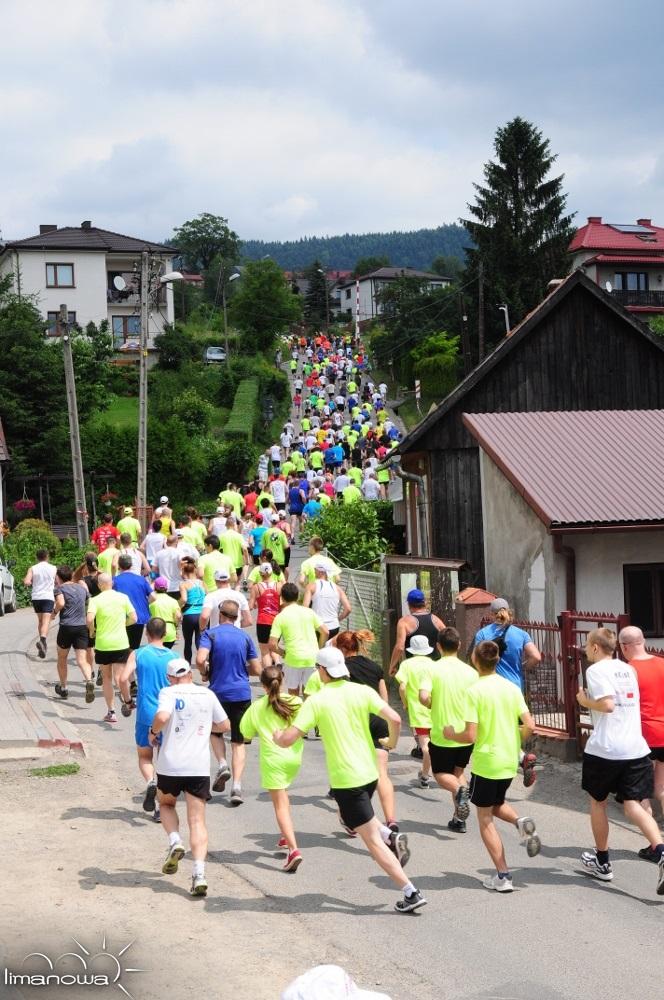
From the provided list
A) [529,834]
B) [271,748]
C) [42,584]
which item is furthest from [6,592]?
[529,834]

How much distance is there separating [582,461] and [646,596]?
7.50 feet

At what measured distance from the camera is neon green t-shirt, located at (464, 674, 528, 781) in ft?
29.0

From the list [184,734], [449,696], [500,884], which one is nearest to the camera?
[500,884]

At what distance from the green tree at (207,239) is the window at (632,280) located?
73511mm

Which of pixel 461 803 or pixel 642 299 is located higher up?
pixel 642 299

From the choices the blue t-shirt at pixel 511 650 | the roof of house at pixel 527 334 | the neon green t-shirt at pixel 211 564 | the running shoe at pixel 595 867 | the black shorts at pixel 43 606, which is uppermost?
the roof of house at pixel 527 334

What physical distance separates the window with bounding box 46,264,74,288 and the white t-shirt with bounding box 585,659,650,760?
65905 millimetres

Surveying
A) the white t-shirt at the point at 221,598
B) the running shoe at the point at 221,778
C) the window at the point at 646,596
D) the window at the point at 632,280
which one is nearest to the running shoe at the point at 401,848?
the running shoe at the point at 221,778

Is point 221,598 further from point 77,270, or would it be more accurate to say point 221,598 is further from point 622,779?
point 77,270

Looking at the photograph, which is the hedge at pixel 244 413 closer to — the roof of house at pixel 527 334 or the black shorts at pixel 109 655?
the roof of house at pixel 527 334

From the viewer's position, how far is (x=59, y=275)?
7119 centimetres

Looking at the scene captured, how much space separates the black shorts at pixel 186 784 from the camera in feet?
28.9

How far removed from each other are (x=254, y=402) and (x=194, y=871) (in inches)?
2149

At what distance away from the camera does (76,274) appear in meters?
71.2
